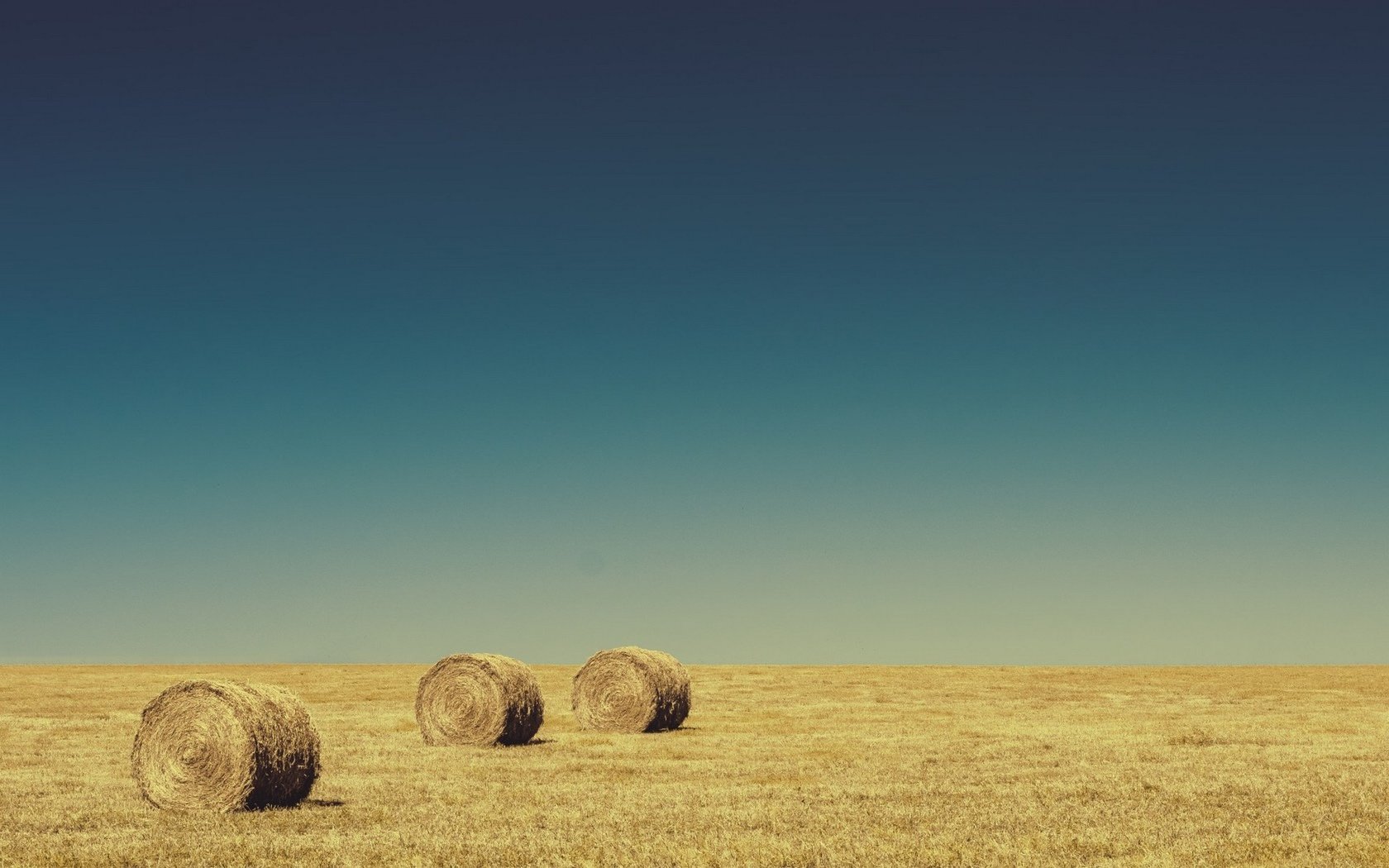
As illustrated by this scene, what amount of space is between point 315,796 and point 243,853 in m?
5.36

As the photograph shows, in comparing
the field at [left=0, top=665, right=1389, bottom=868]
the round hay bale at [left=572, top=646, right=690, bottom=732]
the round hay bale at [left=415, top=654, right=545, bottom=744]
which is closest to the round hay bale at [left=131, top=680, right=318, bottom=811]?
the field at [left=0, top=665, right=1389, bottom=868]

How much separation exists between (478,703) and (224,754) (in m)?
9.60

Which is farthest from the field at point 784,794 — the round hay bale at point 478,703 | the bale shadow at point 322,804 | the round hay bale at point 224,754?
the round hay bale at point 478,703

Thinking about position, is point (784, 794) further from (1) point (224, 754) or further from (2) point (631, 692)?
(2) point (631, 692)

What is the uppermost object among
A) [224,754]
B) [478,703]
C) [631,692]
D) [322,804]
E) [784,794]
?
[631,692]

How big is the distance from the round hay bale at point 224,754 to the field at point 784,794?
50cm

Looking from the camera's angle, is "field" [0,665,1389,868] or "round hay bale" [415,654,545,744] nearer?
"field" [0,665,1389,868]

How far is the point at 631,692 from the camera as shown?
30969mm

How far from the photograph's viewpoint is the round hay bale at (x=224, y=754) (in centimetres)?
1802

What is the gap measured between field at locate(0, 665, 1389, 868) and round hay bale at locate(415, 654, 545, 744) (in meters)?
0.80

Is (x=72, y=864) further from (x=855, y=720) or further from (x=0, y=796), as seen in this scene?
(x=855, y=720)

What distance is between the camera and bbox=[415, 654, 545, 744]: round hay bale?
27.2m

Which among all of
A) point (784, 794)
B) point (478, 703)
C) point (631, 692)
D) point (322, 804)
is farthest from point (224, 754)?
point (631, 692)

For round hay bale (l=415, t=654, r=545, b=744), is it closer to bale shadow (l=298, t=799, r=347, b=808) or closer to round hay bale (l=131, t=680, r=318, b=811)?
round hay bale (l=131, t=680, r=318, b=811)
